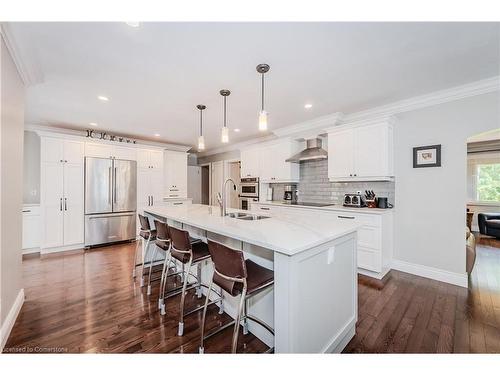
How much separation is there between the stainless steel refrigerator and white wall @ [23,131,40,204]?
3.20 feet

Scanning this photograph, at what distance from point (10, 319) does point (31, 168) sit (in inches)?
144

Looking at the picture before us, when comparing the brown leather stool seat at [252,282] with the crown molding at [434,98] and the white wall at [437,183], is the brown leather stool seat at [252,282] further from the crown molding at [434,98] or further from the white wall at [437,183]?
the crown molding at [434,98]

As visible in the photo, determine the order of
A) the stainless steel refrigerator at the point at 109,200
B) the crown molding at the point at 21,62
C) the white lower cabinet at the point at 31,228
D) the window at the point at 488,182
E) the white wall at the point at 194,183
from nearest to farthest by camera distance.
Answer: the crown molding at the point at 21,62, the white lower cabinet at the point at 31,228, the stainless steel refrigerator at the point at 109,200, the window at the point at 488,182, the white wall at the point at 194,183

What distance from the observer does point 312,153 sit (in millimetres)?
3947

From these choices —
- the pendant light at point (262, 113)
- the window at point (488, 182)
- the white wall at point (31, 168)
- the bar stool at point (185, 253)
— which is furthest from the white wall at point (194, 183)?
the window at point (488, 182)

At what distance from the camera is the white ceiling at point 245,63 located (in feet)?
5.69

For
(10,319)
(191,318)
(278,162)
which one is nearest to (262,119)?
(191,318)

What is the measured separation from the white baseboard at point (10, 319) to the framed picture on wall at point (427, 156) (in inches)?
184

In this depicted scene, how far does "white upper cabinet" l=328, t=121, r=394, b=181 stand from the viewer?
314 centimetres

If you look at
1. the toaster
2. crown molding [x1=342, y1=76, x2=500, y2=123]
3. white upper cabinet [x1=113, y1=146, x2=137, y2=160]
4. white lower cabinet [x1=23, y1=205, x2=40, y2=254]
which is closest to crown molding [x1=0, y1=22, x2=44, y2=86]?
white upper cabinet [x1=113, y1=146, x2=137, y2=160]

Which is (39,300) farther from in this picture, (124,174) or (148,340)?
(124,174)
